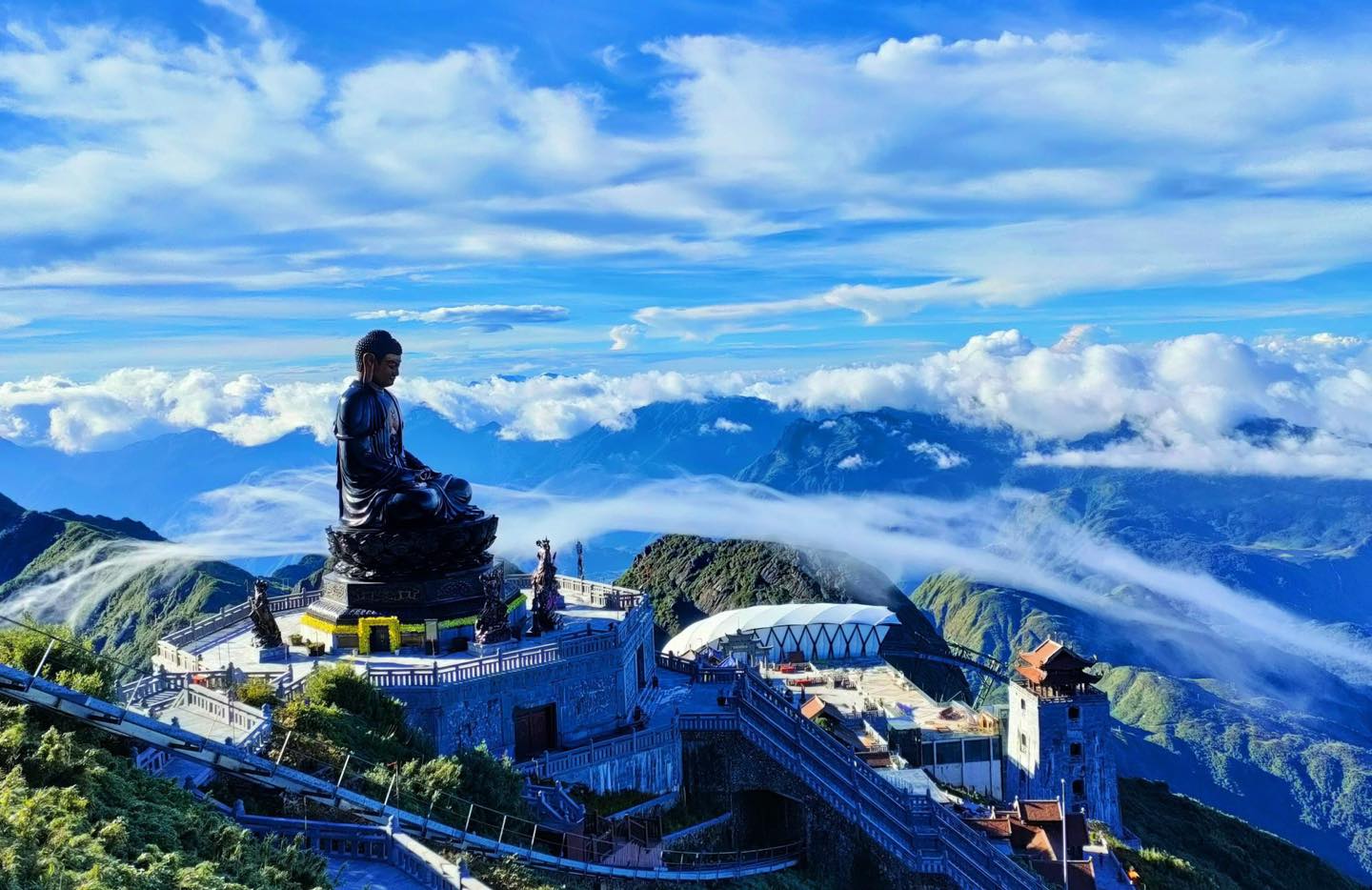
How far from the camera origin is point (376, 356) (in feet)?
130

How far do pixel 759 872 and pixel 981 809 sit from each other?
1448cm

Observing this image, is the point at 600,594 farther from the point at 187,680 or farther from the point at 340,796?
the point at 340,796

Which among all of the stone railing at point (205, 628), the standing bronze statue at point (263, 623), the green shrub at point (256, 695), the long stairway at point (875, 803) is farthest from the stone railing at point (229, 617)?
the long stairway at point (875, 803)

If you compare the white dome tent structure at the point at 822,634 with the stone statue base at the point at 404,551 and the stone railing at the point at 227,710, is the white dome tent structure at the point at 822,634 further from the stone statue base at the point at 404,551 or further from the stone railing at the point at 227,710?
the stone railing at the point at 227,710

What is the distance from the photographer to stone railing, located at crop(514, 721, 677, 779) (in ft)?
106

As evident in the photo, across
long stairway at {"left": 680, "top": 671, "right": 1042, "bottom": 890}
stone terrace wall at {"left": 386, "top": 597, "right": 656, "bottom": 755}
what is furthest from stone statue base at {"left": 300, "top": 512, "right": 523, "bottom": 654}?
long stairway at {"left": 680, "top": 671, "right": 1042, "bottom": 890}

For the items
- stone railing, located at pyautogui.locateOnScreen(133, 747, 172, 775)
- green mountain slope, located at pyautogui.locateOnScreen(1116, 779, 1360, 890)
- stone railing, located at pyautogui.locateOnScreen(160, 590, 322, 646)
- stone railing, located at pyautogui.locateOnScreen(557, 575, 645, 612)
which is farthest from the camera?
green mountain slope, located at pyautogui.locateOnScreen(1116, 779, 1360, 890)

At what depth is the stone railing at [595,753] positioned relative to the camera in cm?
3241

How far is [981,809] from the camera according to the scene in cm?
4441

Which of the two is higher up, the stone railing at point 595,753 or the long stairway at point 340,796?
the long stairway at point 340,796

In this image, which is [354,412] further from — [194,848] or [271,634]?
[194,848]

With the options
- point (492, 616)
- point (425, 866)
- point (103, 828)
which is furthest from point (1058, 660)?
point (103, 828)

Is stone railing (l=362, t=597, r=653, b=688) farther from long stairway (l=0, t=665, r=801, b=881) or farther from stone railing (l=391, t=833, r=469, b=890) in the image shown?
stone railing (l=391, t=833, r=469, b=890)

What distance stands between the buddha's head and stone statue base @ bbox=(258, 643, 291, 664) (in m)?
9.73
